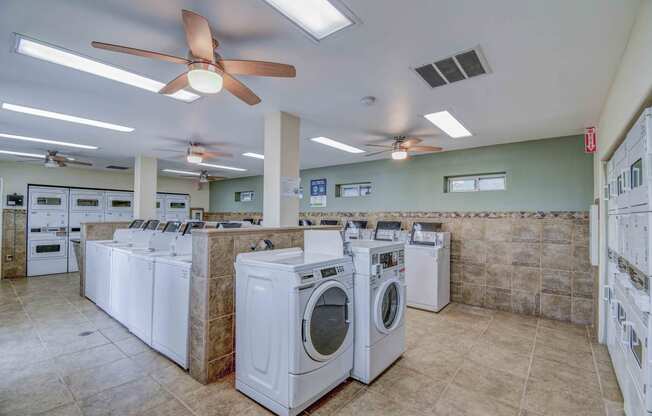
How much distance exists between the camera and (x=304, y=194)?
24.6ft

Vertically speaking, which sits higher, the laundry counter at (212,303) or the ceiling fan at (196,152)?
the ceiling fan at (196,152)

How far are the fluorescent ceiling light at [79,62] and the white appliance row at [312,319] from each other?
1.92 m

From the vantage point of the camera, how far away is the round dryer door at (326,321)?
2.00 meters

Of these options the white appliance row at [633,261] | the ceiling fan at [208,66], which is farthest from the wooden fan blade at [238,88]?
the white appliance row at [633,261]

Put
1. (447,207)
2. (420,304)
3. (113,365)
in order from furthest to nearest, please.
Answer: (447,207)
(420,304)
(113,365)

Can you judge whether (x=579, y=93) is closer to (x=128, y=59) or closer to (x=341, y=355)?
(x=341, y=355)

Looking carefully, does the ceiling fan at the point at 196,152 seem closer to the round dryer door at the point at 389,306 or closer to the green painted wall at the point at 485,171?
the green painted wall at the point at 485,171

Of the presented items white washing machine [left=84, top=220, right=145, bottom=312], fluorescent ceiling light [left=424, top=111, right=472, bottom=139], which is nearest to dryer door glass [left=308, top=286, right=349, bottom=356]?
fluorescent ceiling light [left=424, top=111, right=472, bottom=139]

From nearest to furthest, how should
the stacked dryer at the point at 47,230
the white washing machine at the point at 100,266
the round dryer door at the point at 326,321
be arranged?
1. the round dryer door at the point at 326,321
2. the white washing machine at the point at 100,266
3. the stacked dryer at the point at 47,230

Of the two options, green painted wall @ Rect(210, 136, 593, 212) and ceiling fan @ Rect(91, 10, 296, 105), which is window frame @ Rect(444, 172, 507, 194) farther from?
ceiling fan @ Rect(91, 10, 296, 105)

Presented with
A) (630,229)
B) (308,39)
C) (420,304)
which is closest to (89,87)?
(308,39)

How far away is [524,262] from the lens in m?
4.39

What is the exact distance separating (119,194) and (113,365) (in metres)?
6.83

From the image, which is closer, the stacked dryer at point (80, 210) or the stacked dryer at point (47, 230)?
the stacked dryer at point (47, 230)
